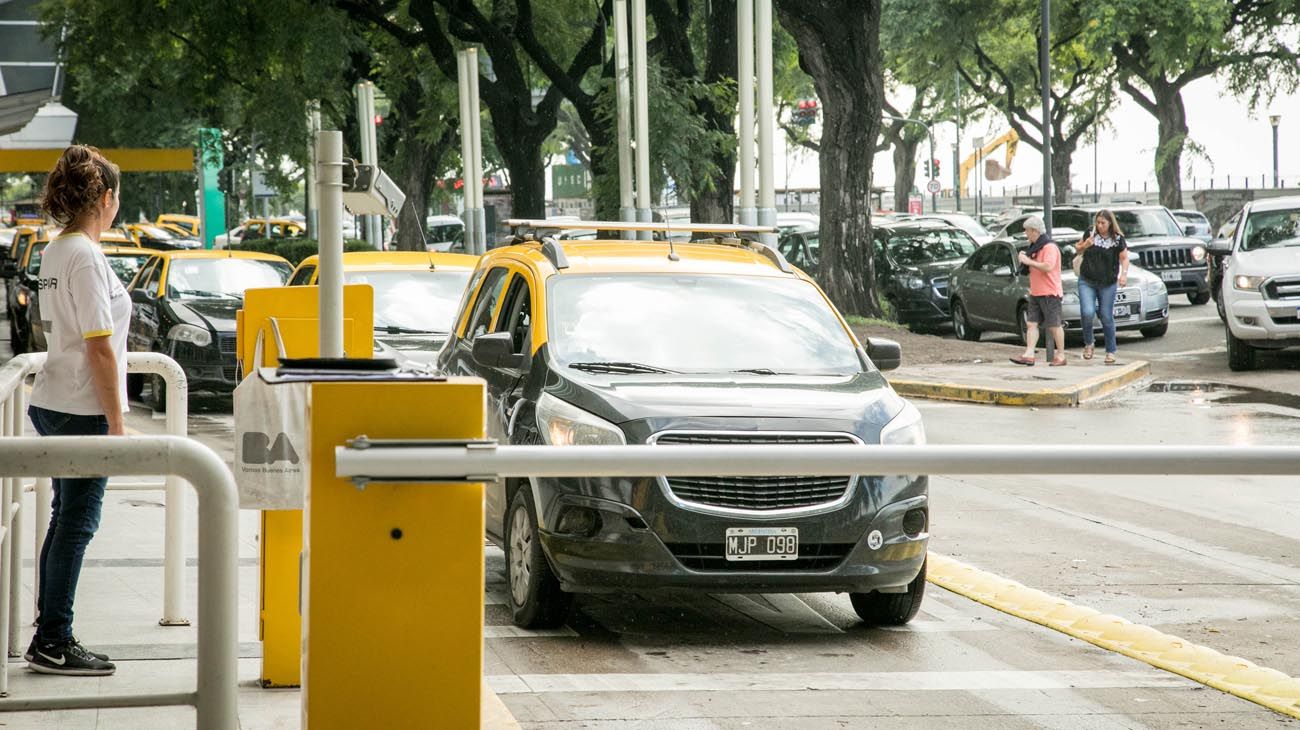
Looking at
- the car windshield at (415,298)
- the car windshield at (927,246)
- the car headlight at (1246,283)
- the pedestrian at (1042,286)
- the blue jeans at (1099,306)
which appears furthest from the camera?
the car windshield at (927,246)

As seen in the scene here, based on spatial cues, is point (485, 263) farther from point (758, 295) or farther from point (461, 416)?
point (461, 416)

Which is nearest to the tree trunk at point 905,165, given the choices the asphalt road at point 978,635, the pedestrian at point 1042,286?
the pedestrian at point 1042,286

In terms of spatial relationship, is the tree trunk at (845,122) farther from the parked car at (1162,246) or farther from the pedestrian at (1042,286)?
the pedestrian at (1042,286)

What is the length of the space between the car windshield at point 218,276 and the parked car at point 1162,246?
1474 centimetres

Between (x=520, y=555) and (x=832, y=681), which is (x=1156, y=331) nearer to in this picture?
(x=520, y=555)

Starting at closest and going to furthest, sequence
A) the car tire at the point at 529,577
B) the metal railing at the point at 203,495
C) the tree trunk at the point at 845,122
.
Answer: the metal railing at the point at 203,495
the car tire at the point at 529,577
the tree trunk at the point at 845,122

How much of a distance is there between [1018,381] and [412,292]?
794 centimetres

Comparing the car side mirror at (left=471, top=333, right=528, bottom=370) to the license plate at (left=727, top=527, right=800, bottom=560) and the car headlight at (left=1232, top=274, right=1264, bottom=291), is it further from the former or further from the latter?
the car headlight at (left=1232, top=274, right=1264, bottom=291)

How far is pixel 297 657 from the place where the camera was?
19.3ft

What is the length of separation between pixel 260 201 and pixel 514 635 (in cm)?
5180

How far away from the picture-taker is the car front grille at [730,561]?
7.34 metres

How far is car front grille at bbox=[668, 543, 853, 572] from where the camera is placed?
7.34 m

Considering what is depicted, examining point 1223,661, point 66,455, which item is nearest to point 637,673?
point 1223,661

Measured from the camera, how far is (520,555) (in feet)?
25.7
